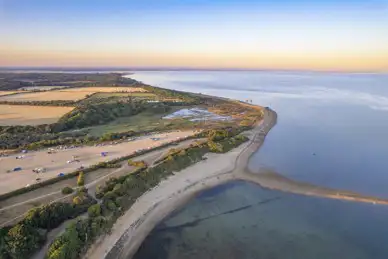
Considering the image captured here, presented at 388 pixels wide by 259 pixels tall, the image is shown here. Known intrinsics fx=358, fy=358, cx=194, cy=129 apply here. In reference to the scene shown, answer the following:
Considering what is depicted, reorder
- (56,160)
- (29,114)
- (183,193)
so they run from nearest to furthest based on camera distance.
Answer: (183,193) → (56,160) → (29,114)

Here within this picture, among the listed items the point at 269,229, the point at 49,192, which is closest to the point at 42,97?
the point at 49,192

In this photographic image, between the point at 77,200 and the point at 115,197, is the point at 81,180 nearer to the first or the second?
the point at 77,200

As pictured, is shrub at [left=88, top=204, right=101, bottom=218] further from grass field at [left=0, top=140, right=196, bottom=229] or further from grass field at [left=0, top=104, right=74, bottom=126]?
grass field at [left=0, top=104, right=74, bottom=126]

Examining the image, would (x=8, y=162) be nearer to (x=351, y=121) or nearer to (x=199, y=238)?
(x=199, y=238)

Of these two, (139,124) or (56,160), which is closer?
(56,160)

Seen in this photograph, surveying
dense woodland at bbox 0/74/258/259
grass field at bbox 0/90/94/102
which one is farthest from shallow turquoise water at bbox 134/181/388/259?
grass field at bbox 0/90/94/102

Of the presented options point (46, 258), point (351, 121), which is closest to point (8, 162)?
point (46, 258)

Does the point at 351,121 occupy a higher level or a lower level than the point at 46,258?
lower

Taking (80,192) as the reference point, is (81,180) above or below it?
below
